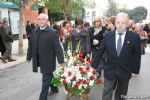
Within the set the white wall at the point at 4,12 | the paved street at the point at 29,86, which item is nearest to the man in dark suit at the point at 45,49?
the paved street at the point at 29,86

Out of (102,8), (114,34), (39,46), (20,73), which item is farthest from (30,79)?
(102,8)

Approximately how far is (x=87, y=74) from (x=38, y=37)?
4.00ft

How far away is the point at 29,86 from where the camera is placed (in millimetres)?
7500

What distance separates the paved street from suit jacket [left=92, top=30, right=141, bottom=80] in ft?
5.52

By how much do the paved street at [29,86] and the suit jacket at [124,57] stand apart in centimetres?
168

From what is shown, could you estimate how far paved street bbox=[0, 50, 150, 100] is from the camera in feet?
21.1

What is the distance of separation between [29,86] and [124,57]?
3.74m

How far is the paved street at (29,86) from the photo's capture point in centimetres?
643

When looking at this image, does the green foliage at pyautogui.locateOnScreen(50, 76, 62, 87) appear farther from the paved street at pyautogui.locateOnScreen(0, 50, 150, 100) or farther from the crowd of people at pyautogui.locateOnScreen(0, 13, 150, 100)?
the paved street at pyautogui.locateOnScreen(0, 50, 150, 100)

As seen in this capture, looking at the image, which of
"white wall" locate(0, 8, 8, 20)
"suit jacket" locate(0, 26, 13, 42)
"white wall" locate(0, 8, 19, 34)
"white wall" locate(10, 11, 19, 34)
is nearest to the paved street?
"suit jacket" locate(0, 26, 13, 42)

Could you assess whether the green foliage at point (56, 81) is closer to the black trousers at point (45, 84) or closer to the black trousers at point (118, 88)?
the black trousers at point (45, 84)

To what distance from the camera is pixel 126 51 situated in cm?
445

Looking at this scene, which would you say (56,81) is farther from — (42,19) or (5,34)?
(5,34)

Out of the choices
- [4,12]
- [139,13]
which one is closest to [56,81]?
[4,12]
